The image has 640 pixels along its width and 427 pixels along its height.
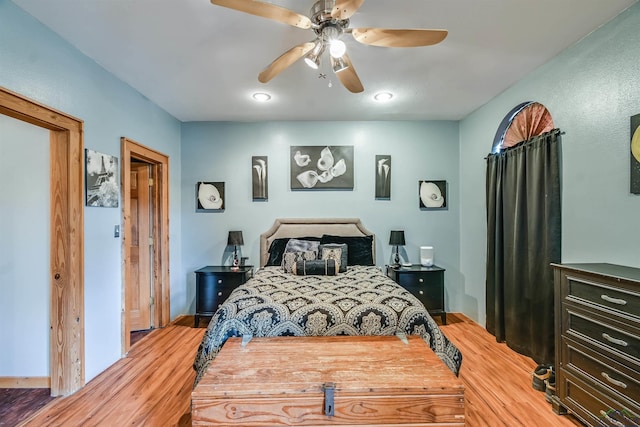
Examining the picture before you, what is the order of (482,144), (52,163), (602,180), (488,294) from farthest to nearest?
(482,144) → (488,294) → (52,163) → (602,180)

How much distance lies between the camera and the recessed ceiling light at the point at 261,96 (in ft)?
10.2

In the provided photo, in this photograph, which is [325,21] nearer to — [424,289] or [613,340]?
[613,340]

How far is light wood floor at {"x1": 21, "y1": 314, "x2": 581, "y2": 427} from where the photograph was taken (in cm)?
194

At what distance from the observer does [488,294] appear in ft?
10.8

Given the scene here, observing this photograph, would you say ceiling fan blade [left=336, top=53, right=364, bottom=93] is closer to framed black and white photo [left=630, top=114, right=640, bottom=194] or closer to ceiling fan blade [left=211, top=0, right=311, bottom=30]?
ceiling fan blade [left=211, top=0, right=311, bottom=30]

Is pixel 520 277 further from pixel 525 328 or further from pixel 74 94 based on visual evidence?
pixel 74 94

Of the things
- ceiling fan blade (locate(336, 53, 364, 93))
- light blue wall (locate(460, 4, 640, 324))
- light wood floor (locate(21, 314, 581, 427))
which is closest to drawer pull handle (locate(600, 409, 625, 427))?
light wood floor (locate(21, 314, 581, 427))

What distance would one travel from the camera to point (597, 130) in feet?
6.93

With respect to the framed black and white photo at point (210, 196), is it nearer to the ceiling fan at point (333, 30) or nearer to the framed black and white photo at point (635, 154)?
the ceiling fan at point (333, 30)

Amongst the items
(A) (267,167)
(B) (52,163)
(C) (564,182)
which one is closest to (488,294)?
(C) (564,182)

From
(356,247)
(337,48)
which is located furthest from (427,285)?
(337,48)

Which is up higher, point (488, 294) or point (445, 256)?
point (445, 256)

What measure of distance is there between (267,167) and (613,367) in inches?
145

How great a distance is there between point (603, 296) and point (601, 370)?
0.44m
